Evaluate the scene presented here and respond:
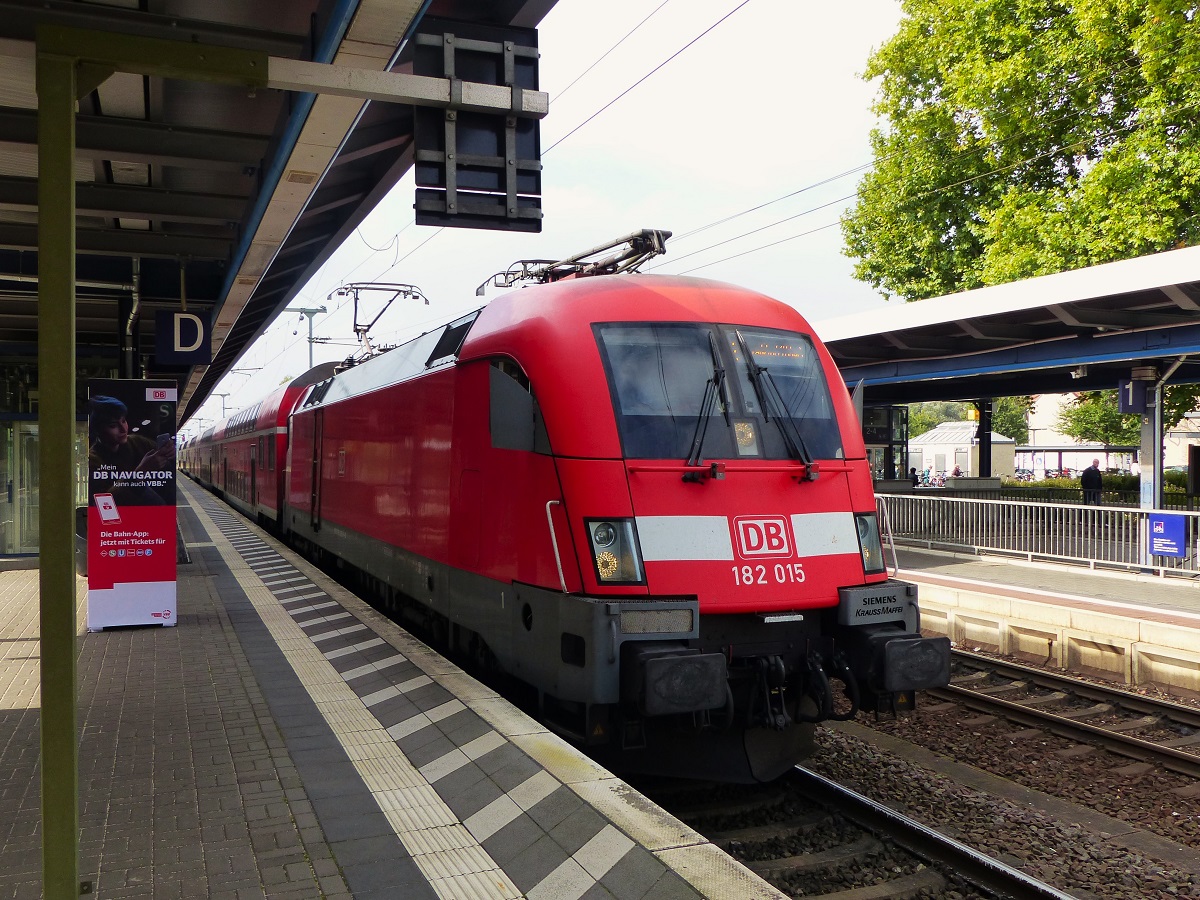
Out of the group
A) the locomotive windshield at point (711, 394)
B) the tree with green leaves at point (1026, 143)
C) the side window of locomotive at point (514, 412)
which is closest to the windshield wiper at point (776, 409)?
the locomotive windshield at point (711, 394)

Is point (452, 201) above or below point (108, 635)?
above

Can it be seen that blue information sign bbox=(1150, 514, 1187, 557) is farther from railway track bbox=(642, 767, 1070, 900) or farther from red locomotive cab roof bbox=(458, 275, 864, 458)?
railway track bbox=(642, 767, 1070, 900)

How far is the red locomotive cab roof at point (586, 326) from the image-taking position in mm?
6098

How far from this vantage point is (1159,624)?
9.81 metres

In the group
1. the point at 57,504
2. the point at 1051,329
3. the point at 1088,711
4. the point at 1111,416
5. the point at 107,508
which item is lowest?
the point at 1088,711

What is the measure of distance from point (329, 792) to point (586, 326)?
3119 mm

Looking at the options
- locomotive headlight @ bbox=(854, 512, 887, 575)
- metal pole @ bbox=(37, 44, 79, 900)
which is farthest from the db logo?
metal pole @ bbox=(37, 44, 79, 900)

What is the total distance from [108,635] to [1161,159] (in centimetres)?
2212

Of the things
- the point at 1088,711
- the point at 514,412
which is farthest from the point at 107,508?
the point at 1088,711

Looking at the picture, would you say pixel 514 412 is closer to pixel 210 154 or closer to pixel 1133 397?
pixel 210 154

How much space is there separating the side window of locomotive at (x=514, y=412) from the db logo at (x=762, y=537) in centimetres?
128

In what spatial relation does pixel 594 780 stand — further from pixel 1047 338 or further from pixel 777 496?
pixel 1047 338

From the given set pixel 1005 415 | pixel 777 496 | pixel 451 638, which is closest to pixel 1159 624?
pixel 777 496

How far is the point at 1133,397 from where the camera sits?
15.0 m
